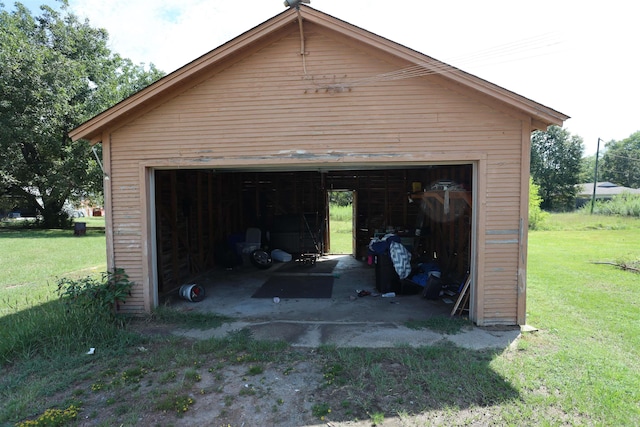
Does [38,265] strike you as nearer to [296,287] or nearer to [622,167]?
[296,287]

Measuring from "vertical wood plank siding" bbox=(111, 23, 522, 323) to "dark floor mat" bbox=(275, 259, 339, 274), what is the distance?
4588 millimetres

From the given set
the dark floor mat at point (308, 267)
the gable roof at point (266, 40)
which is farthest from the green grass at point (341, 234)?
the gable roof at point (266, 40)

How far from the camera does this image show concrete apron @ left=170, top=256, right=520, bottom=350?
4.82 meters

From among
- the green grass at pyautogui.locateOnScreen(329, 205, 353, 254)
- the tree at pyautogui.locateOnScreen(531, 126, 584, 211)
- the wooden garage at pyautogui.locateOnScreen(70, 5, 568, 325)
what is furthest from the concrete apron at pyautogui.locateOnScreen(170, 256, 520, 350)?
the tree at pyautogui.locateOnScreen(531, 126, 584, 211)

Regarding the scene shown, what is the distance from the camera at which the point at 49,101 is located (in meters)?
19.6

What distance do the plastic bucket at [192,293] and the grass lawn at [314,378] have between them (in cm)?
99

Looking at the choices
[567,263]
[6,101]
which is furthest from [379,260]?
[6,101]

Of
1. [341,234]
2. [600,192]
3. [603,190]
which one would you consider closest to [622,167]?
[603,190]

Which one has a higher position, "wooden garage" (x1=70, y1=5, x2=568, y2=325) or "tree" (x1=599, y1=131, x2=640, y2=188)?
"tree" (x1=599, y1=131, x2=640, y2=188)

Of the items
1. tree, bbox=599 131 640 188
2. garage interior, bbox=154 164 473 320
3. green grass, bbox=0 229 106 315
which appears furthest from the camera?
tree, bbox=599 131 640 188

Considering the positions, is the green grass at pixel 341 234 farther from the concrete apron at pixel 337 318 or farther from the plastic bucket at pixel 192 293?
the plastic bucket at pixel 192 293

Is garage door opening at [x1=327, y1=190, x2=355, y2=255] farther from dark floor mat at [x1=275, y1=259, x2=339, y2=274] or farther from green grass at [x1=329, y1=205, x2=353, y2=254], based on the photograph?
dark floor mat at [x1=275, y1=259, x2=339, y2=274]

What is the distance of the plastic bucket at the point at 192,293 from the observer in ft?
22.0

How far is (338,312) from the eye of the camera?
20.0ft
